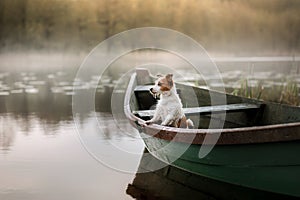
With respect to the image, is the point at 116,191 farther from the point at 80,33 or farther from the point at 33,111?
the point at 80,33

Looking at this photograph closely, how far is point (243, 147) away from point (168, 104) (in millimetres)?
890

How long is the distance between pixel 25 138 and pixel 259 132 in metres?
3.45

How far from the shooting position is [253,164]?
Result: 3.40 metres

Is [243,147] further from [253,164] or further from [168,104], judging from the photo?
[168,104]

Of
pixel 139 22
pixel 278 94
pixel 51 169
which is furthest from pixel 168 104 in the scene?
pixel 139 22

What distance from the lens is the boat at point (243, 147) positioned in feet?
10.5

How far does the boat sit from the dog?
0.16 metres

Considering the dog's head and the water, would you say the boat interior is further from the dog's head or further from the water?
the water

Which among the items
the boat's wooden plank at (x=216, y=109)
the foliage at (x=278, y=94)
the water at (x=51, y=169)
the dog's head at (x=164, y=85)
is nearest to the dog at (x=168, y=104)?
the dog's head at (x=164, y=85)

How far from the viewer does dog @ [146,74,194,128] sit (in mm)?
3982

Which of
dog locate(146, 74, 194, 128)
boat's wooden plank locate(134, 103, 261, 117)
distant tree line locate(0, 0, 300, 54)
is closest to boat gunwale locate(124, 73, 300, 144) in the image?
dog locate(146, 74, 194, 128)

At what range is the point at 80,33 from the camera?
15.9 meters

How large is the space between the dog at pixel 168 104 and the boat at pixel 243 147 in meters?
0.16

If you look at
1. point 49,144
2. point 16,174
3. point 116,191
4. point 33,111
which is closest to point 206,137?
point 116,191
